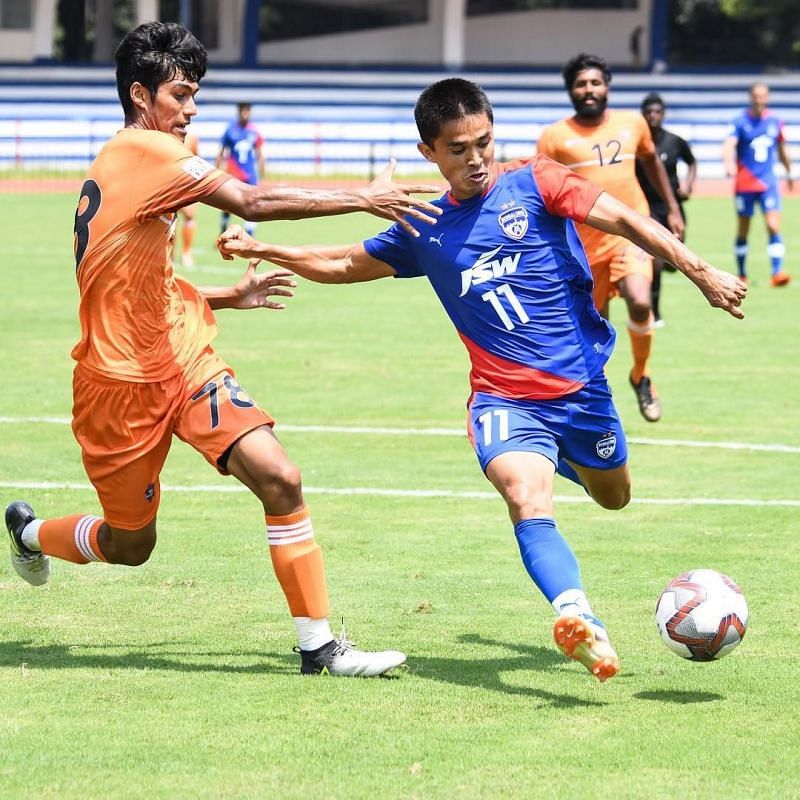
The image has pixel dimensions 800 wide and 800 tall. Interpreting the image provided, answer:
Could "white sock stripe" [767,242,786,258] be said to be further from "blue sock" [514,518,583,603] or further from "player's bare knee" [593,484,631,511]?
"blue sock" [514,518,583,603]

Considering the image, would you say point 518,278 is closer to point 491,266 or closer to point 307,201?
point 491,266

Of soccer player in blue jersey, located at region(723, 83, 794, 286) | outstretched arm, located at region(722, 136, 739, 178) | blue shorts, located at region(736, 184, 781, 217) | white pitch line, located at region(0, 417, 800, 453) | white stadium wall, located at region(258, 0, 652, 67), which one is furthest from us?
white stadium wall, located at region(258, 0, 652, 67)

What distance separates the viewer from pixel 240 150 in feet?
84.7

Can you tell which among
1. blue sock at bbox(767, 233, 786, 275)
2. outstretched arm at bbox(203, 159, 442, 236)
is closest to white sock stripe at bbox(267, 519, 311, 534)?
outstretched arm at bbox(203, 159, 442, 236)

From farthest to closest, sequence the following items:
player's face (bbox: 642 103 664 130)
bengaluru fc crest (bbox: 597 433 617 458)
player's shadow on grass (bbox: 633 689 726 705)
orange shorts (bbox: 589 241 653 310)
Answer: player's face (bbox: 642 103 664 130) → orange shorts (bbox: 589 241 653 310) → bengaluru fc crest (bbox: 597 433 617 458) → player's shadow on grass (bbox: 633 689 726 705)

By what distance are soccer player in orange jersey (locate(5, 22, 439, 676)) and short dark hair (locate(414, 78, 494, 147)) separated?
9.5 inches

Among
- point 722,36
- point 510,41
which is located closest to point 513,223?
point 510,41

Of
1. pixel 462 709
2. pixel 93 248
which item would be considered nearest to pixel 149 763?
pixel 462 709

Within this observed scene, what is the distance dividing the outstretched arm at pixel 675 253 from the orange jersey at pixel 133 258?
4.74 feet

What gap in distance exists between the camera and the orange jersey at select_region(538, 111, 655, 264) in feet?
38.8

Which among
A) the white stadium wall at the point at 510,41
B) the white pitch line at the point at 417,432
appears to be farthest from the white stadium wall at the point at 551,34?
the white pitch line at the point at 417,432

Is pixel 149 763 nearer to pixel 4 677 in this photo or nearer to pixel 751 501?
pixel 4 677

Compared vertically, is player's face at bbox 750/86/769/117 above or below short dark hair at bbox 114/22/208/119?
below

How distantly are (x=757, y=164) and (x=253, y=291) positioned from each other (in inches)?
630
